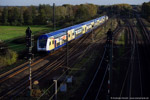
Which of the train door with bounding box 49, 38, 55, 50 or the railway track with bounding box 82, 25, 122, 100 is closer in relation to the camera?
the railway track with bounding box 82, 25, 122, 100

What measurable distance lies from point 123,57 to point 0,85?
51.2 ft

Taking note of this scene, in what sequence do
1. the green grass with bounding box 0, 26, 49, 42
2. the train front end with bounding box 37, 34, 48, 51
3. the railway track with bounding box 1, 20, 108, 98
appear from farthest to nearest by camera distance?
the green grass with bounding box 0, 26, 49, 42 < the train front end with bounding box 37, 34, 48, 51 < the railway track with bounding box 1, 20, 108, 98

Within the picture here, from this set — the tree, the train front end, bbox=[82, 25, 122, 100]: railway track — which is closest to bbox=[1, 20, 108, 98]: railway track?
the train front end

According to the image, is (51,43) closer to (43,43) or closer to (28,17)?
(43,43)

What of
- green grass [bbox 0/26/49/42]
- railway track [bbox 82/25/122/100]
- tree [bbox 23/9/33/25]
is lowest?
railway track [bbox 82/25/122/100]

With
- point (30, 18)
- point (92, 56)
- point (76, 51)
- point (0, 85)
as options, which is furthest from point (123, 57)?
point (30, 18)

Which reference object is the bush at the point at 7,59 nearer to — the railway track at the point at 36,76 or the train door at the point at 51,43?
the railway track at the point at 36,76

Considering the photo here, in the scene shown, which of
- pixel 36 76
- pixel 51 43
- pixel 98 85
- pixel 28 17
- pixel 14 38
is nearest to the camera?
pixel 98 85

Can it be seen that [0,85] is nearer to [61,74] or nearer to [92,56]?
[61,74]

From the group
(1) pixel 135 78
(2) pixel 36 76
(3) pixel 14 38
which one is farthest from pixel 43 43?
(3) pixel 14 38

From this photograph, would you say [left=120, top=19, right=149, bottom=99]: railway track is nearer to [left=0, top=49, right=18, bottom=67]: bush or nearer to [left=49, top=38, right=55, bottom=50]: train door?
[left=49, top=38, right=55, bottom=50]: train door

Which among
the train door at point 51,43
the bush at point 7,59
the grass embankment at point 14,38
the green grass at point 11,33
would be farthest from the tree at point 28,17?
the bush at point 7,59

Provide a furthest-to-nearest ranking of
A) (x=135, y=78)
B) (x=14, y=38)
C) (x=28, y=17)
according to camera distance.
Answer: (x=28, y=17) < (x=14, y=38) < (x=135, y=78)

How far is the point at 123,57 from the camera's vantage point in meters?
24.7
